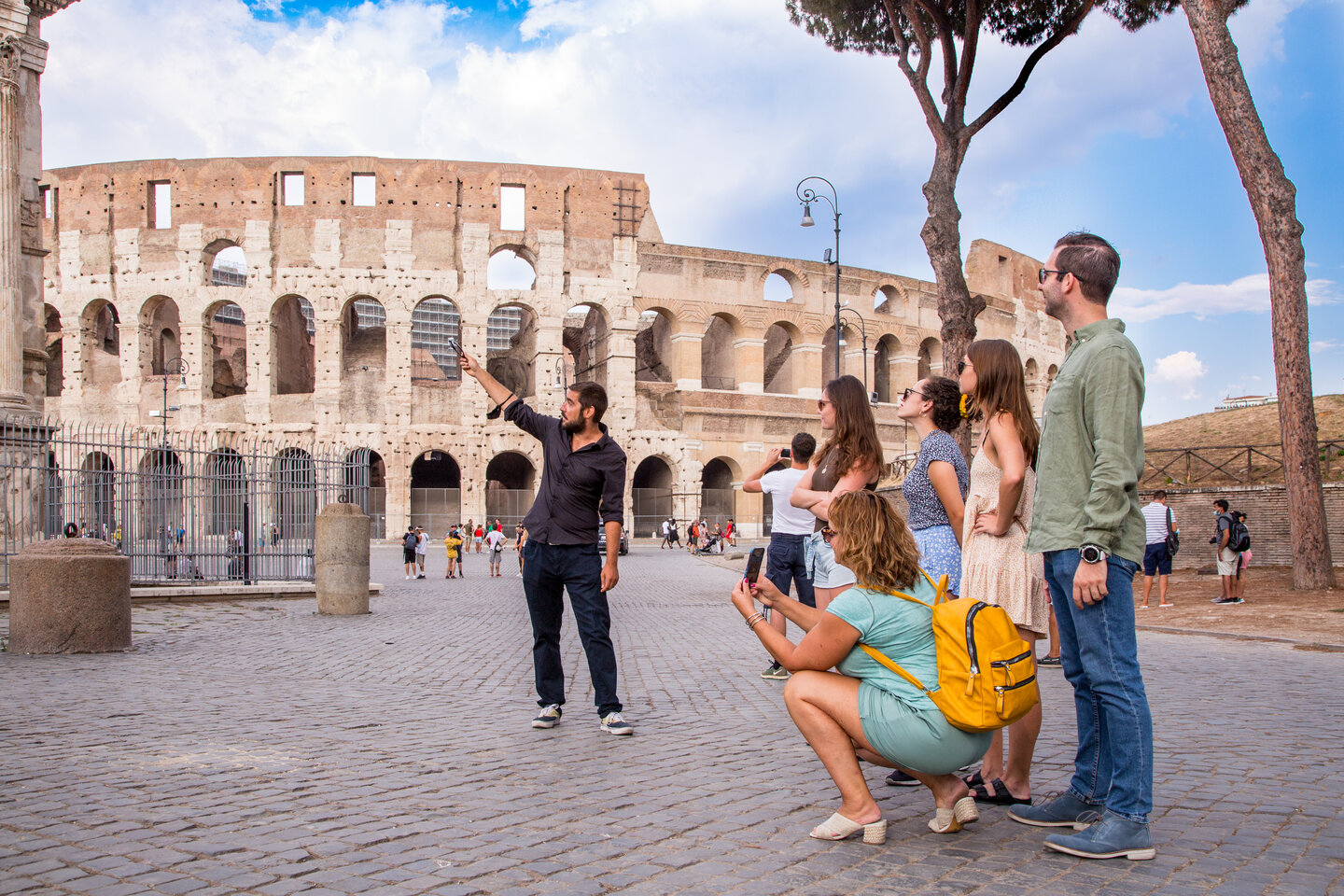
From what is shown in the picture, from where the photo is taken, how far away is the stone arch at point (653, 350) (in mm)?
40562

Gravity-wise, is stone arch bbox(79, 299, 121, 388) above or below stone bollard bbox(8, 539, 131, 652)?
above

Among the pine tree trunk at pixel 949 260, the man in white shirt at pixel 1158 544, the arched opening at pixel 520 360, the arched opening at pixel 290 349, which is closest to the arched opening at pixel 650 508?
the arched opening at pixel 520 360

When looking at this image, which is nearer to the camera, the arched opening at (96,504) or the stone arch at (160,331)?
the arched opening at (96,504)

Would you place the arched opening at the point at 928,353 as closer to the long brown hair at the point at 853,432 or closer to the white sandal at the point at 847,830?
the long brown hair at the point at 853,432

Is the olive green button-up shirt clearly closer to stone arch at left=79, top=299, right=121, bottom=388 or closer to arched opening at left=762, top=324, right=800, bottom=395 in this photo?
arched opening at left=762, top=324, right=800, bottom=395

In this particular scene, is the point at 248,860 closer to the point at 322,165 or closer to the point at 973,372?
the point at 973,372

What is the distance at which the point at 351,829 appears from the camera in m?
3.27

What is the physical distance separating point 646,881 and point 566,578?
2.34 meters

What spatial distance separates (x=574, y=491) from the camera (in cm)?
508

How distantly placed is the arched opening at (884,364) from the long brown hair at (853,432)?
37.2m

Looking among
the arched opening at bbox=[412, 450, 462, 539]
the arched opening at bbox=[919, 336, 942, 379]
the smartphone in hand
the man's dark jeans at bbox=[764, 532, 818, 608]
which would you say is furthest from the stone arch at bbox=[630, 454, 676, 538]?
the smartphone in hand

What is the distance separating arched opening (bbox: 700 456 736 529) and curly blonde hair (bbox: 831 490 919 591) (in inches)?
1351

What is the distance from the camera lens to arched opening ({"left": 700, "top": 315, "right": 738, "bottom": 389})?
130ft

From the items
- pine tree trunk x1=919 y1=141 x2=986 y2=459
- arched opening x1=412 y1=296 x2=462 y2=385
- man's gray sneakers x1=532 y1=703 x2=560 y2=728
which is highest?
arched opening x1=412 y1=296 x2=462 y2=385
